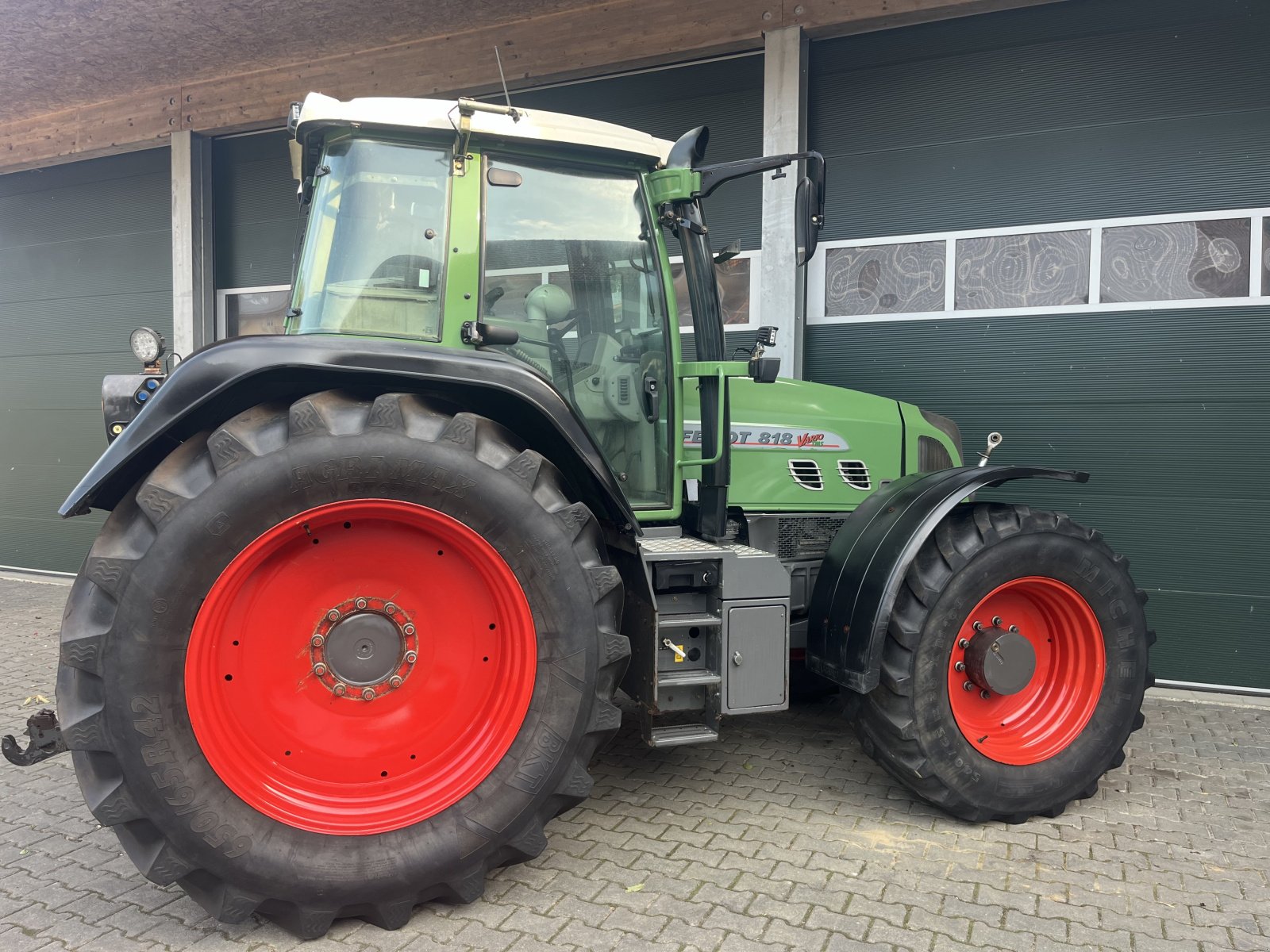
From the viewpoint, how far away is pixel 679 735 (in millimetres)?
3166

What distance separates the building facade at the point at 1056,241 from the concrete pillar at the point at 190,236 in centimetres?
330

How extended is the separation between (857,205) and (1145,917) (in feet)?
14.7

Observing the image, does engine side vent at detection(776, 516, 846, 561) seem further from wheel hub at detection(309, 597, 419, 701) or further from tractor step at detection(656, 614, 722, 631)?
wheel hub at detection(309, 597, 419, 701)

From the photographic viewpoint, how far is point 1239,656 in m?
5.14

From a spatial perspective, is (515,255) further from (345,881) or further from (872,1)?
(872,1)

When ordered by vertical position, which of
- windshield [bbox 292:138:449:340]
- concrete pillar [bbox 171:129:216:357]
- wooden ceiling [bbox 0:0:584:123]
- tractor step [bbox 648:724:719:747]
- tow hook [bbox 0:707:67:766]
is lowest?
tractor step [bbox 648:724:719:747]

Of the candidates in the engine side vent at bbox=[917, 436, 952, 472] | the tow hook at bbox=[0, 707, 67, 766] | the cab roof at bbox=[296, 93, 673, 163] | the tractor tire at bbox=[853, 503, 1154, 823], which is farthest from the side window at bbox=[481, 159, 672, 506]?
the tow hook at bbox=[0, 707, 67, 766]

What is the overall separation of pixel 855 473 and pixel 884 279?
7.18 ft

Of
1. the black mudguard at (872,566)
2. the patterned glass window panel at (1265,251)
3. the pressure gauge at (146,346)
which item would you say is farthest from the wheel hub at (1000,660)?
the pressure gauge at (146,346)

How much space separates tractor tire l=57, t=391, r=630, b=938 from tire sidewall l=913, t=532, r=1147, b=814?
1.25m

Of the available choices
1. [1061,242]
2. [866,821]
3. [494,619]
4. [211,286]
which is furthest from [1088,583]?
[211,286]

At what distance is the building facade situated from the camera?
507cm

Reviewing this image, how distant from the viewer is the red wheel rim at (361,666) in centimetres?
258

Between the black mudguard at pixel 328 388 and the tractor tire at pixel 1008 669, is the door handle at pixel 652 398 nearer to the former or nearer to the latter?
the black mudguard at pixel 328 388
